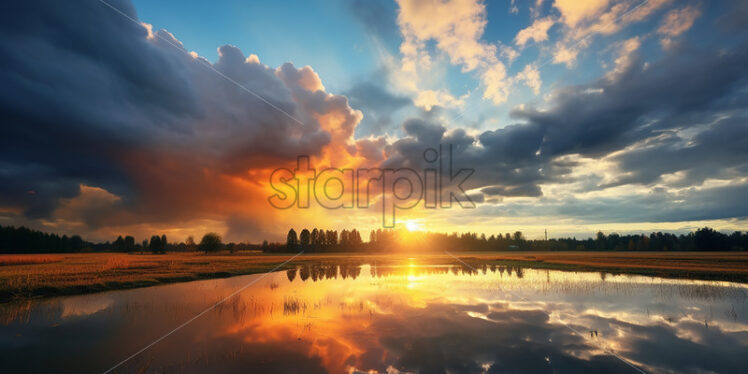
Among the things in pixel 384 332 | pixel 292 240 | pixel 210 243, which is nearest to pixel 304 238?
pixel 292 240

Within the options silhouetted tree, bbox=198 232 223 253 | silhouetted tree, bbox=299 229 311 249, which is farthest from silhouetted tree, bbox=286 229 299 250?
silhouetted tree, bbox=198 232 223 253

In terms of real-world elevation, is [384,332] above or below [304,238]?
above

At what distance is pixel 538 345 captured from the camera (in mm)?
15328

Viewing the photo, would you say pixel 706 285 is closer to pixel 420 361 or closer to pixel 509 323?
pixel 509 323

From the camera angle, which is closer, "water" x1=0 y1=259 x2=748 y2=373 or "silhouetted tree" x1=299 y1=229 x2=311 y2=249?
"water" x1=0 y1=259 x2=748 y2=373

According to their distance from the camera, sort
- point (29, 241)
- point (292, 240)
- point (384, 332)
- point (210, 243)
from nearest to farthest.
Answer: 1. point (384, 332)
2. point (29, 241)
3. point (210, 243)
4. point (292, 240)

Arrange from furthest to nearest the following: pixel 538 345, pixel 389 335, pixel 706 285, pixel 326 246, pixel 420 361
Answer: pixel 326 246
pixel 706 285
pixel 389 335
pixel 538 345
pixel 420 361

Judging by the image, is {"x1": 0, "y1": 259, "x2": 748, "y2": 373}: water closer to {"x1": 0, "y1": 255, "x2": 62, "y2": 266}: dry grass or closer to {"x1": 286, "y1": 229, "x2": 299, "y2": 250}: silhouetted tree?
{"x1": 0, "y1": 255, "x2": 62, "y2": 266}: dry grass

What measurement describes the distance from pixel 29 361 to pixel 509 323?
25.1m

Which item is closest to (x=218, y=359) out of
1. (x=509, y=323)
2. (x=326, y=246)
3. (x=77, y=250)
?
(x=509, y=323)

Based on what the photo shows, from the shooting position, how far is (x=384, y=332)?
17.3m

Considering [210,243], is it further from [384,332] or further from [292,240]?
[384,332]

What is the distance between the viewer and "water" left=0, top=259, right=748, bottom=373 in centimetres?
1306

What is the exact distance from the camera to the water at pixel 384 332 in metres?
13.1
